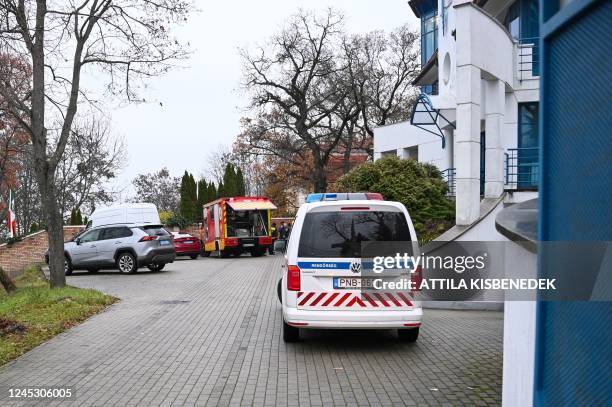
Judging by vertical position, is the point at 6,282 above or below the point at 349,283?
below

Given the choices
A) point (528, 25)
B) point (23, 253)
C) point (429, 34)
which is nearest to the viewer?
point (528, 25)

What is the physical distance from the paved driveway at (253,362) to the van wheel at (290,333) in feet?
0.40

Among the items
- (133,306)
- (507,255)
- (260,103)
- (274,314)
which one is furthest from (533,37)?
(260,103)

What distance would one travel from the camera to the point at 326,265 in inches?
307

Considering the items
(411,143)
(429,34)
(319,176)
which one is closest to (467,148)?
(411,143)

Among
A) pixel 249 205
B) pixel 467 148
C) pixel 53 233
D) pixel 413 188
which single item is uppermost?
pixel 467 148

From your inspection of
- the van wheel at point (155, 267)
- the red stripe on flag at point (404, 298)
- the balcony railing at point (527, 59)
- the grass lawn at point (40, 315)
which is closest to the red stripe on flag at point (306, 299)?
the red stripe on flag at point (404, 298)

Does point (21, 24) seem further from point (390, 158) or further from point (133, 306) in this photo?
point (390, 158)

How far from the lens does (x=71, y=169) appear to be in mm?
43375

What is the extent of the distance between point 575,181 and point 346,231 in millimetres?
4603

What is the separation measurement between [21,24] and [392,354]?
11076 millimetres

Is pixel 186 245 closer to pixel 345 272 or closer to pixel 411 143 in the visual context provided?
pixel 411 143

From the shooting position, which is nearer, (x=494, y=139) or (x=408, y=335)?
(x=408, y=335)

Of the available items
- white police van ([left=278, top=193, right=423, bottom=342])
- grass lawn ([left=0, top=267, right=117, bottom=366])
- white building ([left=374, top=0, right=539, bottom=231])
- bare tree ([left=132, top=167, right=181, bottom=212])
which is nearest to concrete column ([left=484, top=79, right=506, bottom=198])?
white building ([left=374, top=0, right=539, bottom=231])
